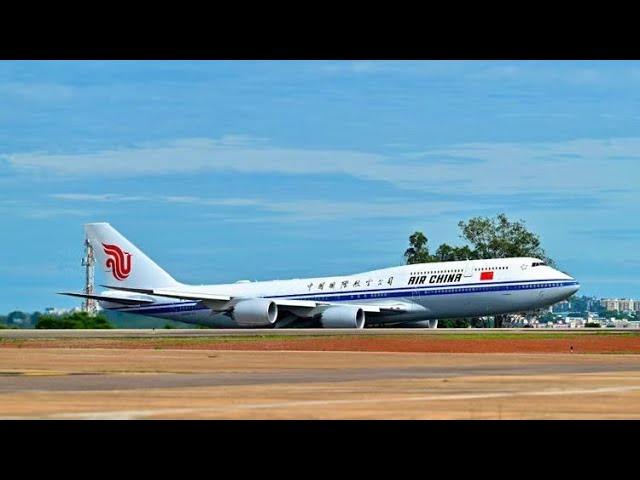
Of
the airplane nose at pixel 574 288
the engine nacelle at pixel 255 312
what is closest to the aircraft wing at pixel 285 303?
the engine nacelle at pixel 255 312

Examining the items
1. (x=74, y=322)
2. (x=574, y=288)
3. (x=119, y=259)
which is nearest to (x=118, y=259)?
(x=119, y=259)

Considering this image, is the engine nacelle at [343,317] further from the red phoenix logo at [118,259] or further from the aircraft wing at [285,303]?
the red phoenix logo at [118,259]

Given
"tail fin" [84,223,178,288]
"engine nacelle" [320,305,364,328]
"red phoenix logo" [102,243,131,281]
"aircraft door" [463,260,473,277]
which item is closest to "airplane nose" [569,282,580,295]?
"aircraft door" [463,260,473,277]

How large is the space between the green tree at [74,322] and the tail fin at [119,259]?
3925 millimetres

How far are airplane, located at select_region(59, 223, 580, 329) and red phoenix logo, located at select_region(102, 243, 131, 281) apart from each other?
0.21ft

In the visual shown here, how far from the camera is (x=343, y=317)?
76438 millimetres

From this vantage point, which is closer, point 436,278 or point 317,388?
point 317,388

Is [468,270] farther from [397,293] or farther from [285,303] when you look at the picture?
[285,303]

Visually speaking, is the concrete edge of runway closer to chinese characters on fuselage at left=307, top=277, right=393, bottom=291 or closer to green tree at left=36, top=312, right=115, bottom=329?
chinese characters on fuselage at left=307, top=277, right=393, bottom=291

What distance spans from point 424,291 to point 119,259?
20594mm

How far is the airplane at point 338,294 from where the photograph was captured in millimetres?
75062
